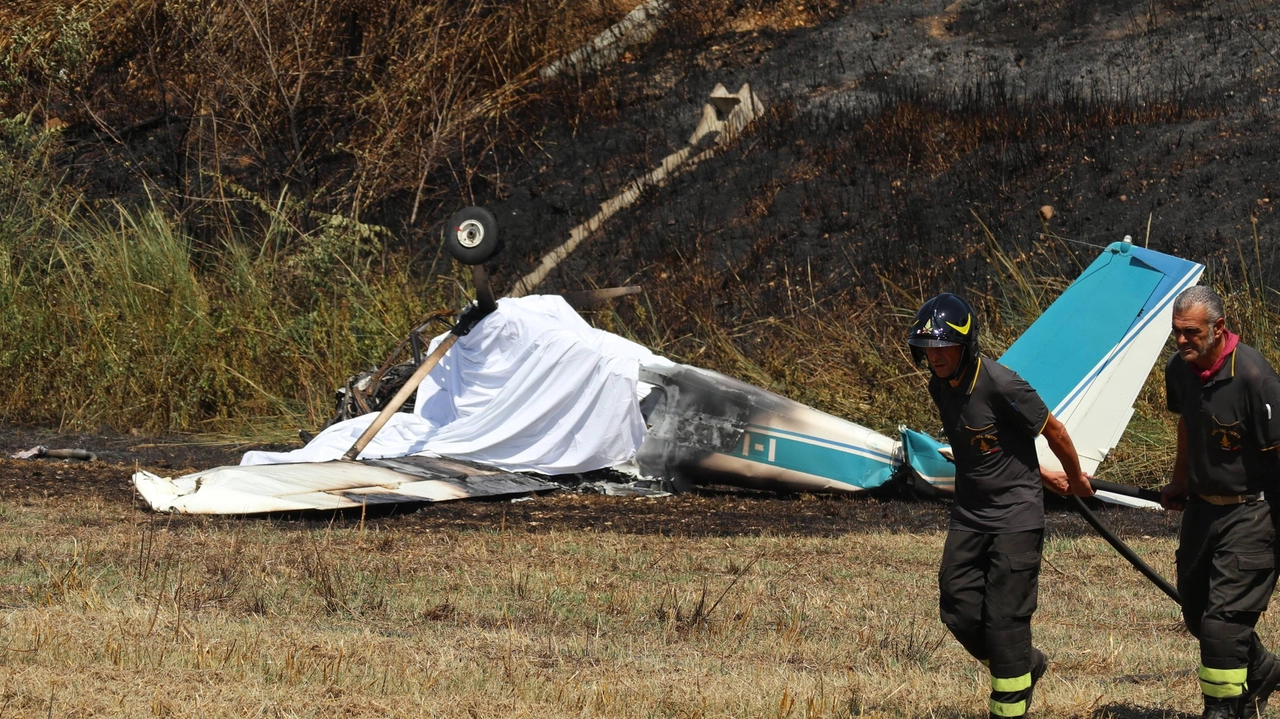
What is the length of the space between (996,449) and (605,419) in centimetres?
698

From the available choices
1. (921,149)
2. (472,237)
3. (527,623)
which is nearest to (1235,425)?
(527,623)

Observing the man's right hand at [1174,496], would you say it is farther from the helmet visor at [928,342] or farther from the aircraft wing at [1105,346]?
the aircraft wing at [1105,346]

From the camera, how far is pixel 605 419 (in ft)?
37.5

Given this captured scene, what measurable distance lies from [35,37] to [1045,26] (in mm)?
15915

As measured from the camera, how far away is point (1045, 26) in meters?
22.5

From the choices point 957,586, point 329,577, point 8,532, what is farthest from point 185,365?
point 957,586

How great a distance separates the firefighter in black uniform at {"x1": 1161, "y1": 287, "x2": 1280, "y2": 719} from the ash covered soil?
4774 mm

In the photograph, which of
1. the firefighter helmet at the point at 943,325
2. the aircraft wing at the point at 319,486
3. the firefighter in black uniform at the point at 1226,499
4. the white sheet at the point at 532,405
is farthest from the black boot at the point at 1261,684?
the white sheet at the point at 532,405

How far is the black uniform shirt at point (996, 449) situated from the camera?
4.56 m

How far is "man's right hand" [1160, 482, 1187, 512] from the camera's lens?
191 inches

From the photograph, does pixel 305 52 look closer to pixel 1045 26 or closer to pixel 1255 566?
pixel 1045 26

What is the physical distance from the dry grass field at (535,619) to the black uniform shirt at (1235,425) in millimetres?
870

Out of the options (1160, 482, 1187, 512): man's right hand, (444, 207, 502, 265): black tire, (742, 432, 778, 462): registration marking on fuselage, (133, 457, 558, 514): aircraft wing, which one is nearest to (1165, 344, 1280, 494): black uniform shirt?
(1160, 482, 1187, 512): man's right hand

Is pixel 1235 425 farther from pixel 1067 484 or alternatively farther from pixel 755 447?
pixel 755 447
